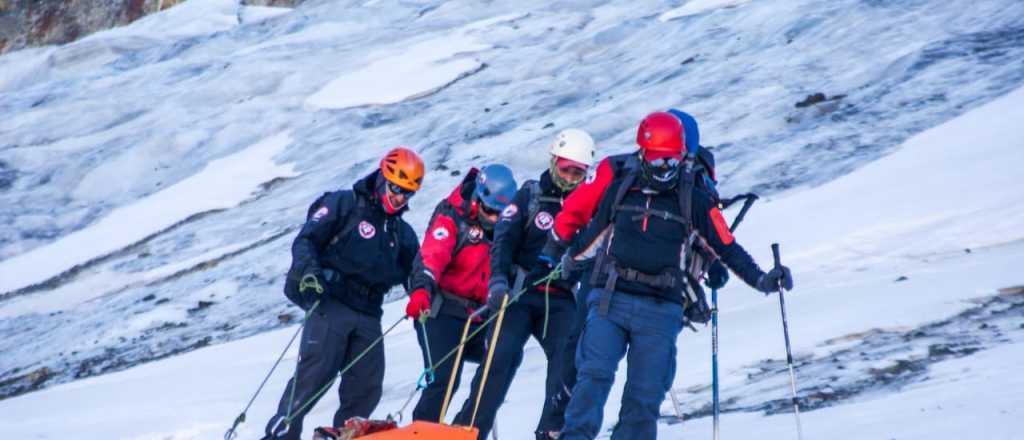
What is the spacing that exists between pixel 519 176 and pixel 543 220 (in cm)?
1283

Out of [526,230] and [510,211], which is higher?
[510,211]

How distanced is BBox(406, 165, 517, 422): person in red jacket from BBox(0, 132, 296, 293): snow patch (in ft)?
52.3

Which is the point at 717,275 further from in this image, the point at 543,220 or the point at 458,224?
the point at 458,224

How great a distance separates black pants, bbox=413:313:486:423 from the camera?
809cm

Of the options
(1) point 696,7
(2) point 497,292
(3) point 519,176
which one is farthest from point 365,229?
(1) point 696,7

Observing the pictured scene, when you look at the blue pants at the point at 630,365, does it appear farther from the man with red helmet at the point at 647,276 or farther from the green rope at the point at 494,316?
the green rope at the point at 494,316

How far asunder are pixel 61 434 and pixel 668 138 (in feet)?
24.1

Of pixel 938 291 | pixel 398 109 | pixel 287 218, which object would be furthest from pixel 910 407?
pixel 398 109

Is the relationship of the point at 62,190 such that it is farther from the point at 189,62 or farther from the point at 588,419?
the point at 588,419

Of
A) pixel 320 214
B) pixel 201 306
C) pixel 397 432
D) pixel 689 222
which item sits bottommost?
pixel 201 306

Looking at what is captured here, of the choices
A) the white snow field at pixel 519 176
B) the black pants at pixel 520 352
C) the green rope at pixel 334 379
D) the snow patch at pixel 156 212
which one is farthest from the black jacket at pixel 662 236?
the snow patch at pixel 156 212

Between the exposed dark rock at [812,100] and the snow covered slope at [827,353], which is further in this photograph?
the exposed dark rock at [812,100]

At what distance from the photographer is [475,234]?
8273 millimetres

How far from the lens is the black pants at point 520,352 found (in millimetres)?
7816
